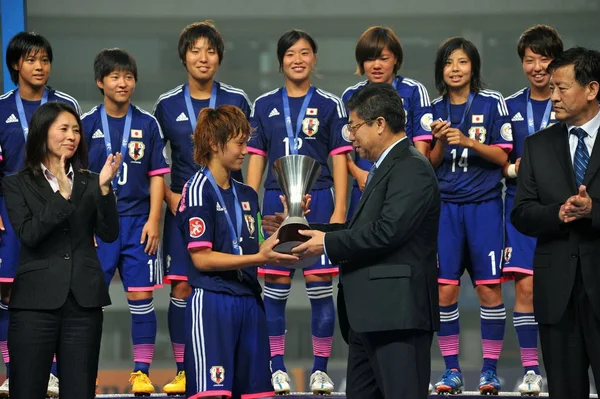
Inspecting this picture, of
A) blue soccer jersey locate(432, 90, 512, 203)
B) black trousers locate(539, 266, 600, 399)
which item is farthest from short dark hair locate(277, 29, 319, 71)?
black trousers locate(539, 266, 600, 399)

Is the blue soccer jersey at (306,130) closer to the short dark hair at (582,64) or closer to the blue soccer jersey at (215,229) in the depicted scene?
the blue soccer jersey at (215,229)

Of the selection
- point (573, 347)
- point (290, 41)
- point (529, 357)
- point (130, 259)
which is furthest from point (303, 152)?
point (573, 347)

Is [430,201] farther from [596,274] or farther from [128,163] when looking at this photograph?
[128,163]

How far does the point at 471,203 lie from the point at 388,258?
6.41 feet

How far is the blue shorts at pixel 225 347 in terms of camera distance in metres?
4.18

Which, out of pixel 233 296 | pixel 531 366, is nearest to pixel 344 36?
pixel 531 366

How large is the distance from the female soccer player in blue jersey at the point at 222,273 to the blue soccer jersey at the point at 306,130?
1467 mm

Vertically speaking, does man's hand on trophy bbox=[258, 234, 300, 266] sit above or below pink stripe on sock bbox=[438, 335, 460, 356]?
above

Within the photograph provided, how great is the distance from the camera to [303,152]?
5797mm

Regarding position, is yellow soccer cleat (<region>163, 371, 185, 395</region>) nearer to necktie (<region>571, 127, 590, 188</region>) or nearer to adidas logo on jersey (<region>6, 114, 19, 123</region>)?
adidas logo on jersey (<region>6, 114, 19, 123</region>)

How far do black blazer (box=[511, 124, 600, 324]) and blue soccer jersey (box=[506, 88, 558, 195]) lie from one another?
1.65 metres

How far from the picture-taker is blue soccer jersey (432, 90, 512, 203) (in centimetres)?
579

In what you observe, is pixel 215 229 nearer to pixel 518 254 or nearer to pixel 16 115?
pixel 16 115

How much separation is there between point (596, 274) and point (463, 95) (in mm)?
2096
